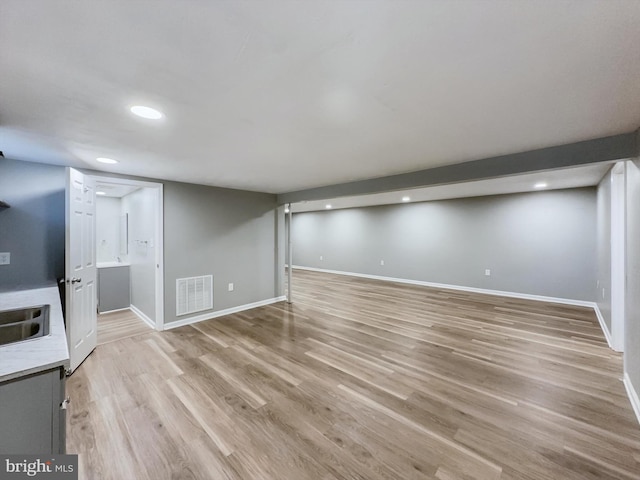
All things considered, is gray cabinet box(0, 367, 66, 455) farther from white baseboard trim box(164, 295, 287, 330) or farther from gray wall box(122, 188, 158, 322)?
gray wall box(122, 188, 158, 322)

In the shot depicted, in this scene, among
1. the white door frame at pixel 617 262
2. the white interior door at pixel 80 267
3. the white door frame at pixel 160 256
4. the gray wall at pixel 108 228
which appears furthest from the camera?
the gray wall at pixel 108 228

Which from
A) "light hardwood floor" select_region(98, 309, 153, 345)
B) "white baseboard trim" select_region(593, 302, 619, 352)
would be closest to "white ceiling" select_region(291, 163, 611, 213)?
"white baseboard trim" select_region(593, 302, 619, 352)

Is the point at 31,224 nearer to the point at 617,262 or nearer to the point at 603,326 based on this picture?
the point at 617,262

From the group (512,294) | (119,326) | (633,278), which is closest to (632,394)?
(633,278)

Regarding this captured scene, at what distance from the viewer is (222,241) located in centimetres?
454

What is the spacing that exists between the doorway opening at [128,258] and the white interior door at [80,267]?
42cm

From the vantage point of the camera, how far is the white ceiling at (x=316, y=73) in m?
0.95

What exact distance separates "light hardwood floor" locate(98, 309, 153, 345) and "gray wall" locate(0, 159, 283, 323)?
1.68 feet

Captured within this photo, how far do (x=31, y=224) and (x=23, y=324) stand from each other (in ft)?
6.27

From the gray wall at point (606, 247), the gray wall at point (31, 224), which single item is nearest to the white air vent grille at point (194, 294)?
the gray wall at point (31, 224)

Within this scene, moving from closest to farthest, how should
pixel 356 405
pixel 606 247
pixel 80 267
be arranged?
pixel 356 405 < pixel 80 267 < pixel 606 247

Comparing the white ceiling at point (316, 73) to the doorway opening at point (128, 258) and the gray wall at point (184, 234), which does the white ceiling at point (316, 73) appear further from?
the doorway opening at point (128, 258)

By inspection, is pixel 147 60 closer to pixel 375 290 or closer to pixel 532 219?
pixel 375 290

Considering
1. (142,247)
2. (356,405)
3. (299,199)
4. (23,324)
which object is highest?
(299,199)
